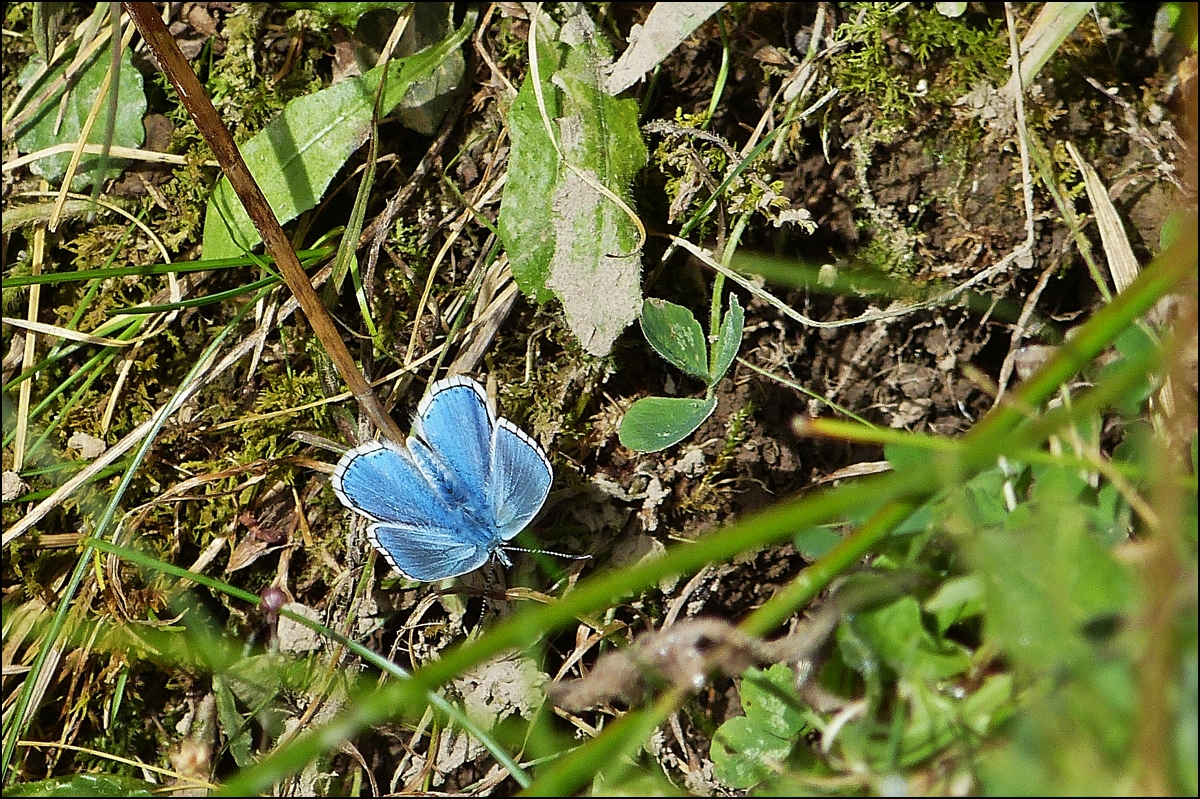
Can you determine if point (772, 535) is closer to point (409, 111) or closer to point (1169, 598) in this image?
point (1169, 598)

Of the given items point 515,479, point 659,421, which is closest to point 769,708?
point 659,421

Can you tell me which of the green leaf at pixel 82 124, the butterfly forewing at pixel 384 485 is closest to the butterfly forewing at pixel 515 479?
the butterfly forewing at pixel 384 485

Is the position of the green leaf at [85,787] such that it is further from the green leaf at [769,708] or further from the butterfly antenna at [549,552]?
the green leaf at [769,708]

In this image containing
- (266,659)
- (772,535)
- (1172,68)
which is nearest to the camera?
(772,535)

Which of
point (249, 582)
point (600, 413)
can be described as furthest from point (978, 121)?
point (249, 582)

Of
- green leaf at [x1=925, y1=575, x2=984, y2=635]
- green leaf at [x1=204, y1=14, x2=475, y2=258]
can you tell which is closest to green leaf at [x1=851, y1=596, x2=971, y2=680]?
green leaf at [x1=925, y1=575, x2=984, y2=635]

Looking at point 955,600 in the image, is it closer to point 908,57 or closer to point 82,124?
point 908,57
